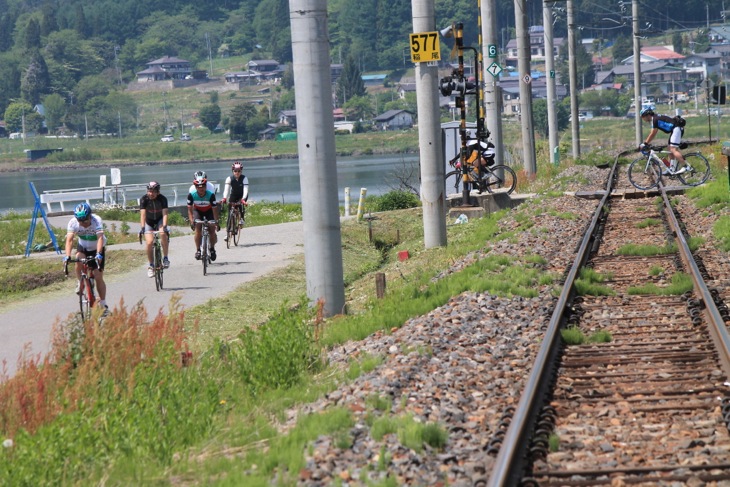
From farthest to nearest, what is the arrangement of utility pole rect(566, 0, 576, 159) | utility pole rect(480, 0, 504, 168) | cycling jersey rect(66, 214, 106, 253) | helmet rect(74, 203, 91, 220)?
utility pole rect(566, 0, 576, 159), utility pole rect(480, 0, 504, 168), cycling jersey rect(66, 214, 106, 253), helmet rect(74, 203, 91, 220)

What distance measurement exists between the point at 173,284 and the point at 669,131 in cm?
1114

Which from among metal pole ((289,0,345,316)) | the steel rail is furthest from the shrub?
the steel rail

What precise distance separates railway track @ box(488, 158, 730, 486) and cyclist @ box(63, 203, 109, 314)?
5871mm

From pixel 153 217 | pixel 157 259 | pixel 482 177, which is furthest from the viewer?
pixel 482 177

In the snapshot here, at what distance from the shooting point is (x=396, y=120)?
16575cm

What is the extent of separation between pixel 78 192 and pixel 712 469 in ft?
127

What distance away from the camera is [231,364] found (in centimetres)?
1069

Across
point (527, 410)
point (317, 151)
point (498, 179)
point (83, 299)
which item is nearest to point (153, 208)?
point (83, 299)

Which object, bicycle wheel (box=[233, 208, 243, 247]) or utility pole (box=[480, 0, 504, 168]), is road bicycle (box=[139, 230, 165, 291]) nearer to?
bicycle wheel (box=[233, 208, 243, 247])

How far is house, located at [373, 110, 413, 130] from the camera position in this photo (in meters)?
165

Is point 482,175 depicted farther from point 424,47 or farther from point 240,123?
point 240,123

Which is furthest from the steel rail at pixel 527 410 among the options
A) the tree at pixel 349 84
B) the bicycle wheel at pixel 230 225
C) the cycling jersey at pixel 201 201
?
the tree at pixel 349 84

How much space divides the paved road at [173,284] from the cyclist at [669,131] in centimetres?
731

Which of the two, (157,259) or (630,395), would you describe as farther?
(157,259)
